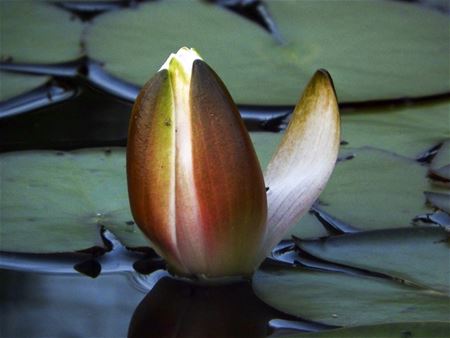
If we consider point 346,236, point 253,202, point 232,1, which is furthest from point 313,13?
point 253,202

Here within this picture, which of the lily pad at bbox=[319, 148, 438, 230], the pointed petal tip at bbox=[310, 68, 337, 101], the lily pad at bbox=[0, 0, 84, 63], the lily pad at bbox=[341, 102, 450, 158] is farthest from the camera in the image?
the lily pad at bbox=[0, 0, 84, 63]

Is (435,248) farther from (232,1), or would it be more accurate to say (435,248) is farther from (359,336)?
(232,1)

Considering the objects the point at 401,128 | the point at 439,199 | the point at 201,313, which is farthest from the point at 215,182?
the point at 401,128

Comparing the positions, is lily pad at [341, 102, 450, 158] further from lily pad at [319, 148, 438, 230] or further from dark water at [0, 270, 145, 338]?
dark water at [0, 270, 145, 338]

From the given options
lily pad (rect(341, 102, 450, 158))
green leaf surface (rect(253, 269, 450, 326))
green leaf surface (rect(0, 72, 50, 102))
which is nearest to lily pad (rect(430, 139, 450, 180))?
lily pad (rect(341, 102, 450, 158))

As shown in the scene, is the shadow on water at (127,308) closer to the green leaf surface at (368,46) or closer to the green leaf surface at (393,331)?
the green leaf surface at (393,331)

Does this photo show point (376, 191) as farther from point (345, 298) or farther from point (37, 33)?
point (37, 33)
